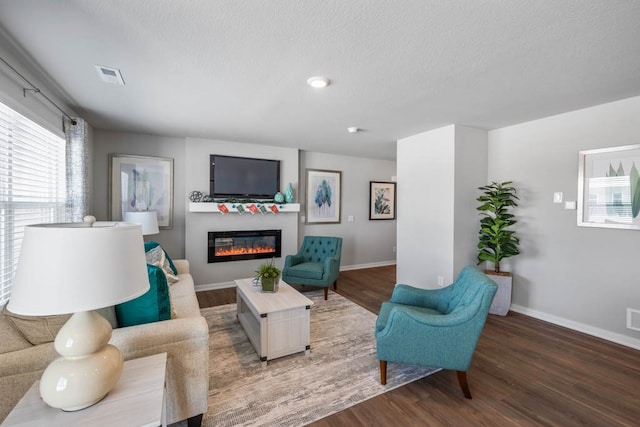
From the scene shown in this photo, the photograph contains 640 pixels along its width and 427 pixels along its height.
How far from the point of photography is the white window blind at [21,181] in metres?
1.94

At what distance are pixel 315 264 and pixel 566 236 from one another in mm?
3130

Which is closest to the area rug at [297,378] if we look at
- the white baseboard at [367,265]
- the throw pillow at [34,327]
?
the throw pillow at [34,327]

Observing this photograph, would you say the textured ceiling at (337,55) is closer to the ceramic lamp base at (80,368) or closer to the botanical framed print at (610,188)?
the botanical framed print at (610,188)

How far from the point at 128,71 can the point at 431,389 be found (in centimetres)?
338

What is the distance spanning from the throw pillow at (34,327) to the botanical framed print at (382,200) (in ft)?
17.3

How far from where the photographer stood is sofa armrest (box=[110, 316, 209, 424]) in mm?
1537

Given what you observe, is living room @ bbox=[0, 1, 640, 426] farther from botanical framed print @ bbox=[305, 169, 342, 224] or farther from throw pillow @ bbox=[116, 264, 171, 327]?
throw pillow @ bbox=[116, 264, 171, 327]

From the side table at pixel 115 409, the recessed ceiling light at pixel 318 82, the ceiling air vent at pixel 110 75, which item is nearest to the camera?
the side table at pixel 115 409

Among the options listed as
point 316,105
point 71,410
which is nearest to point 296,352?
point 71,410

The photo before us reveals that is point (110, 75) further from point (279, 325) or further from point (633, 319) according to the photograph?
point (633, 319)

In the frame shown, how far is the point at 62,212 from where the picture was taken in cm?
292

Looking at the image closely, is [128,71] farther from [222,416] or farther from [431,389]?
[431,389]

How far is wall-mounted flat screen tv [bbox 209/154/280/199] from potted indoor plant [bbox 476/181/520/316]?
10.5ft

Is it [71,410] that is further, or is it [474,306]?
[474,306]
